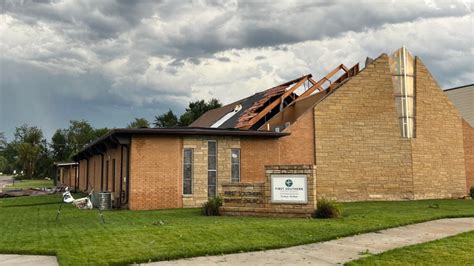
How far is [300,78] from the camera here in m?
31.1

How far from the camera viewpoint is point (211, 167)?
812 inches

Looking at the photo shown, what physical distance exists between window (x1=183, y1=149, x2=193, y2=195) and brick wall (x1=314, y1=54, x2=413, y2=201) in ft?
21.2

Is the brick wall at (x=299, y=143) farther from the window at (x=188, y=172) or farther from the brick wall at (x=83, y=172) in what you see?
the brick wall at (x=83, y=172)

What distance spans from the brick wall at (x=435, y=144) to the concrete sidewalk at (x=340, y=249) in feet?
41.2

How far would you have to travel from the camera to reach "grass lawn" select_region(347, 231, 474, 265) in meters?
7.90

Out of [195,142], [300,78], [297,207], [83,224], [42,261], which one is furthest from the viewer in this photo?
[300,78]

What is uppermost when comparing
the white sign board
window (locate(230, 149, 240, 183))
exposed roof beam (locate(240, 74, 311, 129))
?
exposed roof beam (locate(240, 74, 311, 129))

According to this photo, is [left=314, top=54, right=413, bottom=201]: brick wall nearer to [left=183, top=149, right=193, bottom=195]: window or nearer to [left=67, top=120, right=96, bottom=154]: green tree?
[left=183, top=149, right=193, bottom=195]: window

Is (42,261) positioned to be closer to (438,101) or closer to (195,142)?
(195,142)

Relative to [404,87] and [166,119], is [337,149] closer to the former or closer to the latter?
[404,87]

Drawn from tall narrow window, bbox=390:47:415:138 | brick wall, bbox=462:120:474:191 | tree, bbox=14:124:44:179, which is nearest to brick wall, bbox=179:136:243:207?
tall narrow window, bbox=390:47:415:138

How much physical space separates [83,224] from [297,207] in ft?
21.6

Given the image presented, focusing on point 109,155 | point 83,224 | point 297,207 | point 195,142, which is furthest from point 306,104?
point 83,224

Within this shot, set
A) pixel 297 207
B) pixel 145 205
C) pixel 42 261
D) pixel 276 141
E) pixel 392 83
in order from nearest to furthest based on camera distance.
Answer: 1. pixel 42 261
2. pixel 297 207
3. pixel 145 205
4. pixel 276 141
5. pixel 392 83
